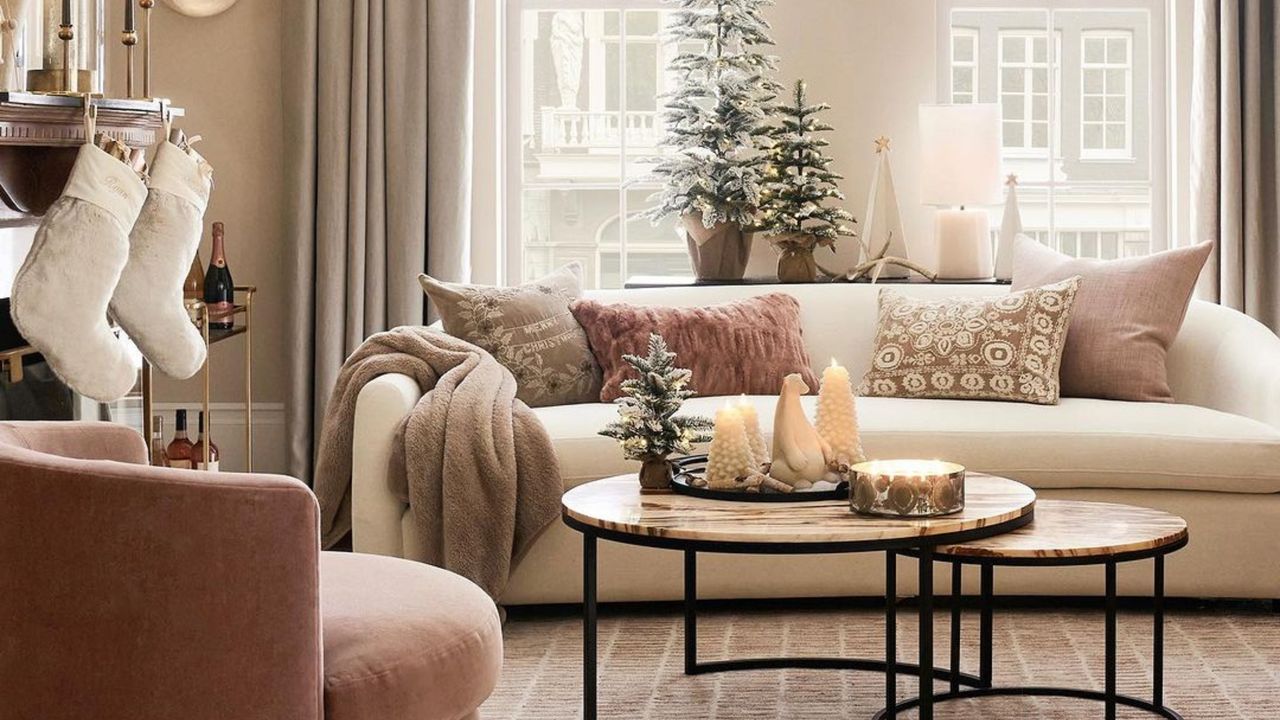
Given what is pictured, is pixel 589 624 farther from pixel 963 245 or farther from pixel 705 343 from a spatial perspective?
pixel 963 245

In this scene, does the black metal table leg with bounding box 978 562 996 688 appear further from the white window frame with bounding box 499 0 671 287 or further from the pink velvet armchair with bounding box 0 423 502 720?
the white window frame with bounding box 499 0 671 287

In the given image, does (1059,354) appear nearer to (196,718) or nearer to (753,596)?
(753,596)

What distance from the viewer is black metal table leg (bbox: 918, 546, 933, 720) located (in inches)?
95.2

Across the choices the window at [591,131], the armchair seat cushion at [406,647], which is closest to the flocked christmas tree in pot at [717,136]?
the window at [591,131]

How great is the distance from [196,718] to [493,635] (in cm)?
44

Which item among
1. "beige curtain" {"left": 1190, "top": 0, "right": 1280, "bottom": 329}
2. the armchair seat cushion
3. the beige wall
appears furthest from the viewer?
the beige wall

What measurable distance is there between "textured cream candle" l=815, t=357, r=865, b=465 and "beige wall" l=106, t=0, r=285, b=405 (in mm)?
2828

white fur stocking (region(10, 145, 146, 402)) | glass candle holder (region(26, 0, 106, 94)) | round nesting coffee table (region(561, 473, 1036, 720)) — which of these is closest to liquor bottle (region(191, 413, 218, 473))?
glass candle holder (region(26, 0, 106, 94))

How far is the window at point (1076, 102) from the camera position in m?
5.21

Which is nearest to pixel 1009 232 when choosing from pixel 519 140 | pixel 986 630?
pixel 519 140

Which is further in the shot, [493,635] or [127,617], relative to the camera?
[493,635]

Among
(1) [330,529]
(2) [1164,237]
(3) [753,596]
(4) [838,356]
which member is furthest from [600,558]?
(2) [1164,237]

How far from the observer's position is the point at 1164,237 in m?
5.21

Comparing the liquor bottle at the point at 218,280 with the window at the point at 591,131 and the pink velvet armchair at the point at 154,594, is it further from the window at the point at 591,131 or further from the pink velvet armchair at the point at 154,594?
the pink velvet armchair at the point at 154,594
